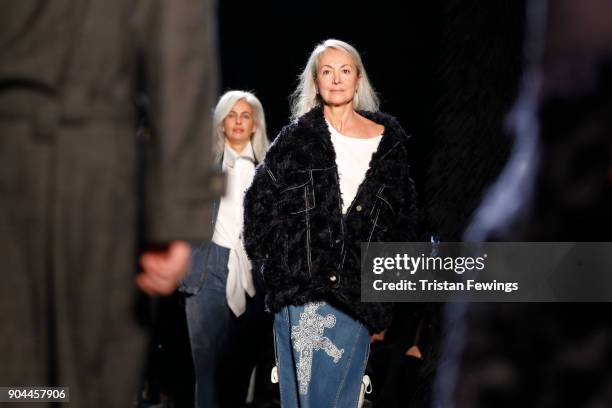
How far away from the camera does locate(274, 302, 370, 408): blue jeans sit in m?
3.07

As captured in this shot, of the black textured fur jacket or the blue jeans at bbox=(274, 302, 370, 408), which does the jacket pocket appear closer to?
the black textured fur jacket

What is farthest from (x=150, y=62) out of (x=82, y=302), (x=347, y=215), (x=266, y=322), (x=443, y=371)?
(x=266, y=322)

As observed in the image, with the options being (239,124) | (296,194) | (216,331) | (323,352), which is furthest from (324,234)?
(239,124)

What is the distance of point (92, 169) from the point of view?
4.04 feet

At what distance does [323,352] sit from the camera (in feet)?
10.1

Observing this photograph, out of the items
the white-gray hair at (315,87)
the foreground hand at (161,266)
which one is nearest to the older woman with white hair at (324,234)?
the white-gray hair at (315,87)

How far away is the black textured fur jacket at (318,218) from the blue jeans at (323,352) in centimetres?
5

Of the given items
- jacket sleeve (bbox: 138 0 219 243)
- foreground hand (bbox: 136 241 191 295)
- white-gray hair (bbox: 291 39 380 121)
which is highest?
white-gray hair (bbox: 291 39 380 121)

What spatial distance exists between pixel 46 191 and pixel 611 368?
210 centimetres

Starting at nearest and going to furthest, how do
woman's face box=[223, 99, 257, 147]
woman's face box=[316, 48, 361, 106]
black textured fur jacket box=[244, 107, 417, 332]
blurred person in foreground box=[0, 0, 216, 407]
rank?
1. blurred person in foreground box=[0, 0, 216, 407]
2. black textured fur jacket box=[244, 107, 417, 332]
3. woman's face box=[316, 48, 361, 106]
4. woman's face box=[223, 99, 257, 147]

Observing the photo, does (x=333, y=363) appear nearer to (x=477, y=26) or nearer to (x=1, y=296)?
(x=477, y=26)

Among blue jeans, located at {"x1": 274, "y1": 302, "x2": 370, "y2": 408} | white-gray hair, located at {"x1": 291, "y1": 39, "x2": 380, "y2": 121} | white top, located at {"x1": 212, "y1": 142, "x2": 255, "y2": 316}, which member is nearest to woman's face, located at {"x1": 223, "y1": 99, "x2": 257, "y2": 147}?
white top, located at {"x1": 212, "y1": 142, "x2": 255, "y2": 316}

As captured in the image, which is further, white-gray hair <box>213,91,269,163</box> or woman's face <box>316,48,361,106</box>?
white-gray hair <box>213,91,269,163</box>

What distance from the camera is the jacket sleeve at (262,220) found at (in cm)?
309
